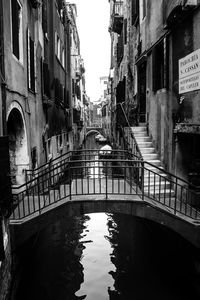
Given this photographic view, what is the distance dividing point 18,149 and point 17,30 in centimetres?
345

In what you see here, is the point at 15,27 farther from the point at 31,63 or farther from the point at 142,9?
the point at 142,9

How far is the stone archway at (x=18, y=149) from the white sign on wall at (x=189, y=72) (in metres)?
4.79

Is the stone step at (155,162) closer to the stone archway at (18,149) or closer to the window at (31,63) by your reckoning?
the stone archway at (18,149)

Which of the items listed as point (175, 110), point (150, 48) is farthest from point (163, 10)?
point (175, 110)

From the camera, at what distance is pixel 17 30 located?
26.6ft

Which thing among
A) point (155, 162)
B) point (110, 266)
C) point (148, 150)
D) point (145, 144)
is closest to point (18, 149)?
point (110, 266)

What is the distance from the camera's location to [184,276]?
25.0ft

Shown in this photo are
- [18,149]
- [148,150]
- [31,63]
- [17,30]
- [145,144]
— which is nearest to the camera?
→ [17,30]

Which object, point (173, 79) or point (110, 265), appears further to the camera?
point (173, 79)

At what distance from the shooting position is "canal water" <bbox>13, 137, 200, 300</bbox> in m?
7.27

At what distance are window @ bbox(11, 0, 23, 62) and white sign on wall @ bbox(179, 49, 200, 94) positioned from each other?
4.71m

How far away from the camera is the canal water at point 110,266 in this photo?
7270 mm

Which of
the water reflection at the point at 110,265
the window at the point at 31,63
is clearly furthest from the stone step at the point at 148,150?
the window at the point at 31,63

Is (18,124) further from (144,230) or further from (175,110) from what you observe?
(144,230)
